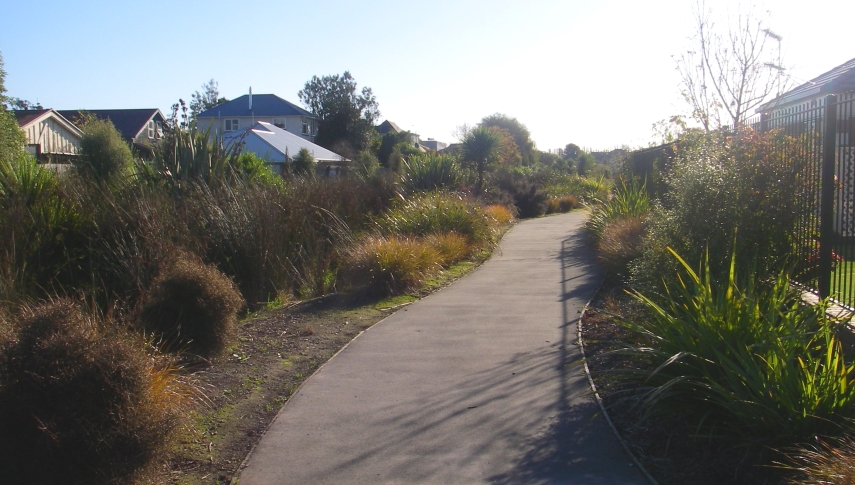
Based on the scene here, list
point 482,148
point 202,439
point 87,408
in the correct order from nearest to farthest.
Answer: point 87,408
point 202,439
point 482,148

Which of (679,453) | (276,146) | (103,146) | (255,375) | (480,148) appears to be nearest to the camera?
(679,453)

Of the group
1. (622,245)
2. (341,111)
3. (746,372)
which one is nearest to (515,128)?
(341,111)

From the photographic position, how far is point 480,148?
31188 millimetres

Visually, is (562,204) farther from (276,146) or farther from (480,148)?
(276,146)

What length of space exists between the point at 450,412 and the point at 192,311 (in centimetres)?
273

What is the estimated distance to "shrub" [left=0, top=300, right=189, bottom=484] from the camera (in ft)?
13.1

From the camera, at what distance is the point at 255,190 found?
11.8 m

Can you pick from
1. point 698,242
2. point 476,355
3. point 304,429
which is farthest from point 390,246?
point 304,429

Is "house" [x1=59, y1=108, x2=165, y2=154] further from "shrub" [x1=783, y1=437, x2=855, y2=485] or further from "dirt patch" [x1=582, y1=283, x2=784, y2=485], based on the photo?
"shrub" [x1=783, y1=437, x2=855, y2=485]

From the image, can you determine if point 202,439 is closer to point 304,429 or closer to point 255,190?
point 304,429

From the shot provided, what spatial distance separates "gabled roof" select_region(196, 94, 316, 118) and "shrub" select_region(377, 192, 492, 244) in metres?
55.9

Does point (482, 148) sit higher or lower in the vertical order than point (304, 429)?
higher

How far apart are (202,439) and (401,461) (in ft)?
4.89

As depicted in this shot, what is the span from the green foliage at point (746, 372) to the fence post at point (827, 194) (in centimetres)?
90
